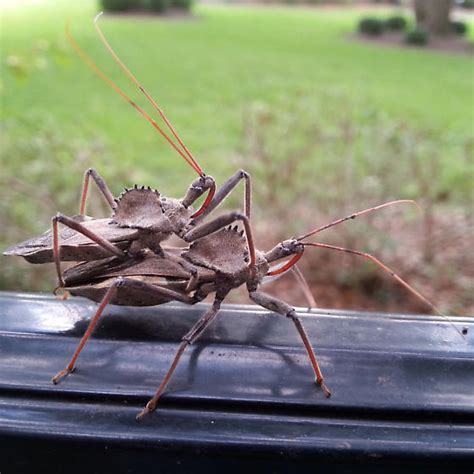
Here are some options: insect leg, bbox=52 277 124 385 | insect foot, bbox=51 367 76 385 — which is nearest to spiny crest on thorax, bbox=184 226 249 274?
insect leg, bbox=52 277 124 385

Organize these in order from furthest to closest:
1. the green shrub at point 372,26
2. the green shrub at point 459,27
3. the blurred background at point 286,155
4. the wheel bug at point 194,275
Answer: the green shrub at point 372,26
the green shrub at point 459,27
the blurred background at point 286,155
the wheel bug at point 194,275

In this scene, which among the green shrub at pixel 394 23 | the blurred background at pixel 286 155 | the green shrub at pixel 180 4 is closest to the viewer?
the blurred background at pixel 286 155

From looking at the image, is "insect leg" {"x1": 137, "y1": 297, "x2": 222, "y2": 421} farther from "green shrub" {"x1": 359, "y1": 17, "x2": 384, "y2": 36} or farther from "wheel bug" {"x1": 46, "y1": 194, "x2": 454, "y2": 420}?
"green shrub" {"x1": 359, "y1": 17, "x2": 384, "y2": 36}

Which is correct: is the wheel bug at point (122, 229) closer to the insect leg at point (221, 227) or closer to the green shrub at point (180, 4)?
the insect leg at point (221, 227)

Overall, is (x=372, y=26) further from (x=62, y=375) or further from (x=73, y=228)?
(x=62, y=375)

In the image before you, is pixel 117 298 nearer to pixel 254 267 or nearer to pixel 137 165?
pixel 254 267

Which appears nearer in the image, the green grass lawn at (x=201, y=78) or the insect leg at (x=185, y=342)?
the insect leg at (x=185, y=342)

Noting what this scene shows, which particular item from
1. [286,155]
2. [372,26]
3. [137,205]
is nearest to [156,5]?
[372,26]

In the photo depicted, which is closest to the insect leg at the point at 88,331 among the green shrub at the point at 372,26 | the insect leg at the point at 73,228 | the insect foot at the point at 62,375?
the insect foot at the point at 62,375
